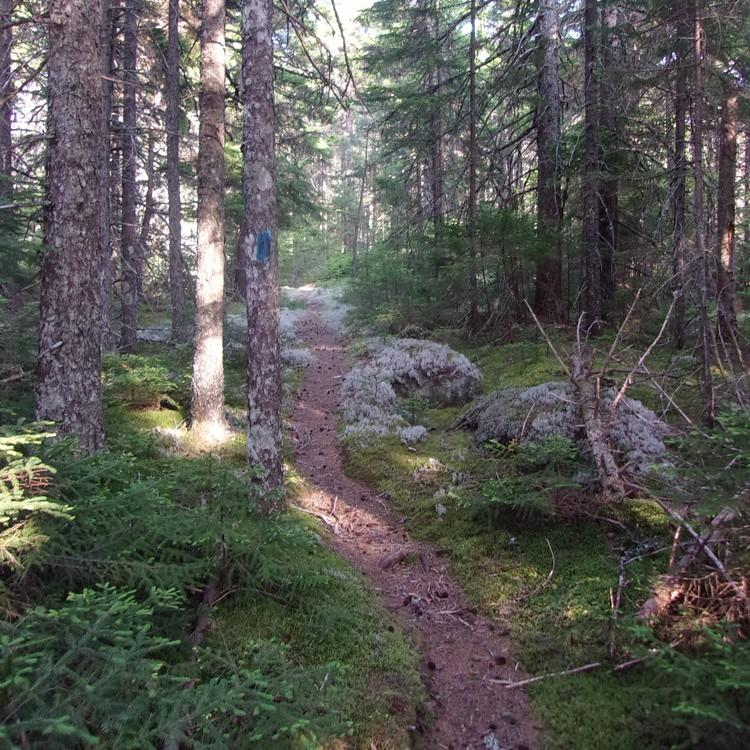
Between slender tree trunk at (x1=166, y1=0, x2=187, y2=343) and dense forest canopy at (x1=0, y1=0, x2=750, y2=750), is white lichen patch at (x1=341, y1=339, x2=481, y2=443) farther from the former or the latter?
slender tree trunk at (x1=166, y1=0, x2=187, y2=343)

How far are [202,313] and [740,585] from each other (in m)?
7.33

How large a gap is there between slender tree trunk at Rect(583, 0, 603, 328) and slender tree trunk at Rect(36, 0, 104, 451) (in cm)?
940

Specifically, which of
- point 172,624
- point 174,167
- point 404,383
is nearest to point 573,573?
point 172,624

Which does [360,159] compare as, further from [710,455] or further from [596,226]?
[710,455]

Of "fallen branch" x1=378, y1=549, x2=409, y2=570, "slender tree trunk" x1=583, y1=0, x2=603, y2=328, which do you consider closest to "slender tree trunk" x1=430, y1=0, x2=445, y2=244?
"slender tree trunk" x1=583, y1=0, x2=603, y2=328

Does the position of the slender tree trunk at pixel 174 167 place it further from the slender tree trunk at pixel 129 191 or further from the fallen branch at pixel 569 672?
the fallen branch at pixel 569 672

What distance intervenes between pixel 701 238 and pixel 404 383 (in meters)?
5.98

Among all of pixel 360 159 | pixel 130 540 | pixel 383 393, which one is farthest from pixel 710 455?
pixel 360 159

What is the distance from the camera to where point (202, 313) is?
8.25 m

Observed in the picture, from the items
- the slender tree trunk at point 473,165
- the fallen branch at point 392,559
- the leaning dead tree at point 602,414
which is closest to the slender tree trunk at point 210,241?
the fallen branch at point 392,559

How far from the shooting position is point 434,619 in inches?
183

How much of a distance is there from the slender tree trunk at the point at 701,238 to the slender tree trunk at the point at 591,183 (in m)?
4.25

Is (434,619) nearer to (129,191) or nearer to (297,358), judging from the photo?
(297,358)

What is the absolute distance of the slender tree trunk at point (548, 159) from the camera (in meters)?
12.5
